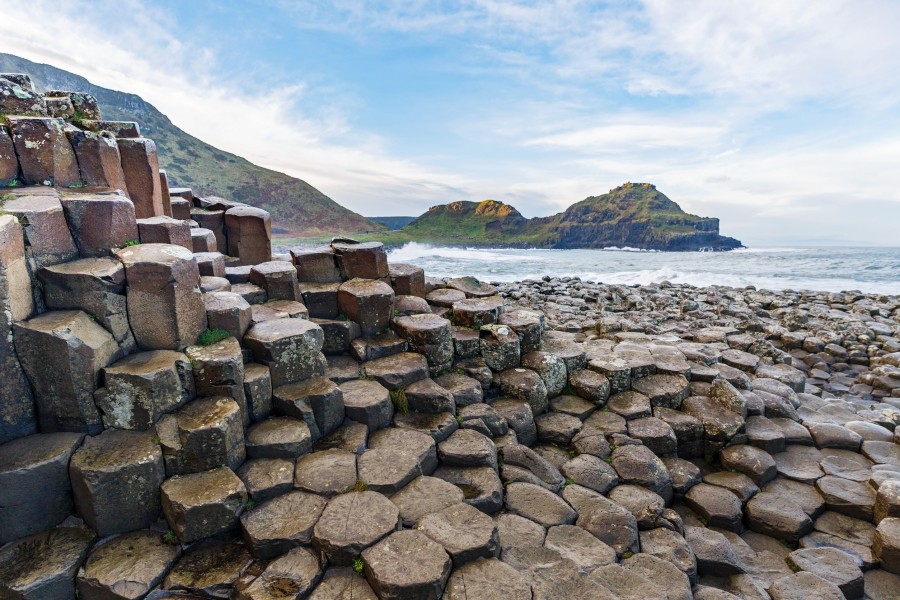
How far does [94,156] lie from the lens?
19.1 feet

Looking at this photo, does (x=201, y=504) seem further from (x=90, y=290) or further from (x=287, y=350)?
(x=90, y=290)

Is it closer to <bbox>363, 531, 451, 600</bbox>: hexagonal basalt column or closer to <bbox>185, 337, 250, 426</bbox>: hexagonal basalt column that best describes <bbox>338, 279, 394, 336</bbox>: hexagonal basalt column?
<bbox>185, 337, 250, 426</bbox>: hexagonal basalt column

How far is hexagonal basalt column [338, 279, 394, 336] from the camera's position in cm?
682

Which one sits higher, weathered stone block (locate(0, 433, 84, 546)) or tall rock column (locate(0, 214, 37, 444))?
tall rock column (locate(0, 214, 37, 444))

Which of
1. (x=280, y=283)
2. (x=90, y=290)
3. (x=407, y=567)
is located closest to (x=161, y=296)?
(x=90, y=290)

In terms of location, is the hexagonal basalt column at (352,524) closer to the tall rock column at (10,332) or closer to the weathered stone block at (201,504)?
the weathered stone block at (201,504)

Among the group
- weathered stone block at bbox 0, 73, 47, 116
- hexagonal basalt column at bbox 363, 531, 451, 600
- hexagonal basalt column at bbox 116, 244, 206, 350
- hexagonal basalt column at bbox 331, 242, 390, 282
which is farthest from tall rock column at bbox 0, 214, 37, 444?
hexagonal basalt column at bbox 331, 242, 390, 282

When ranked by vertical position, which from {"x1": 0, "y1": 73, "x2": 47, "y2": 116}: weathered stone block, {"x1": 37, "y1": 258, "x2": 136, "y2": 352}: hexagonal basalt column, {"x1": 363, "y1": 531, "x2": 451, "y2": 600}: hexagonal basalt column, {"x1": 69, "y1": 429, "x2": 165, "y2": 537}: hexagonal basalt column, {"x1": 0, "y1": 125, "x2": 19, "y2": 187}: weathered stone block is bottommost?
{"x1": 363, "y1": 531, "x2": 451, "y2": 600}: hexagonal basalt column

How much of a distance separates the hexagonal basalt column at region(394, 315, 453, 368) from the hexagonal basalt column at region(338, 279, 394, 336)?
31 cm

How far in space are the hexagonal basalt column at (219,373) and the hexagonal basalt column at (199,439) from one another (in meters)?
0.28

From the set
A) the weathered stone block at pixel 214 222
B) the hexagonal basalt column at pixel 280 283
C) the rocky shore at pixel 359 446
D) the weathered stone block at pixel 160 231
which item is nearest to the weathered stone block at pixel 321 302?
the rocky shore at pixel 359 446

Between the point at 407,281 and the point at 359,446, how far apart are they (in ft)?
12.2

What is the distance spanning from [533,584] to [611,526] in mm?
1387

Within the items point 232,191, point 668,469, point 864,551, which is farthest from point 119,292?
point 232,191
